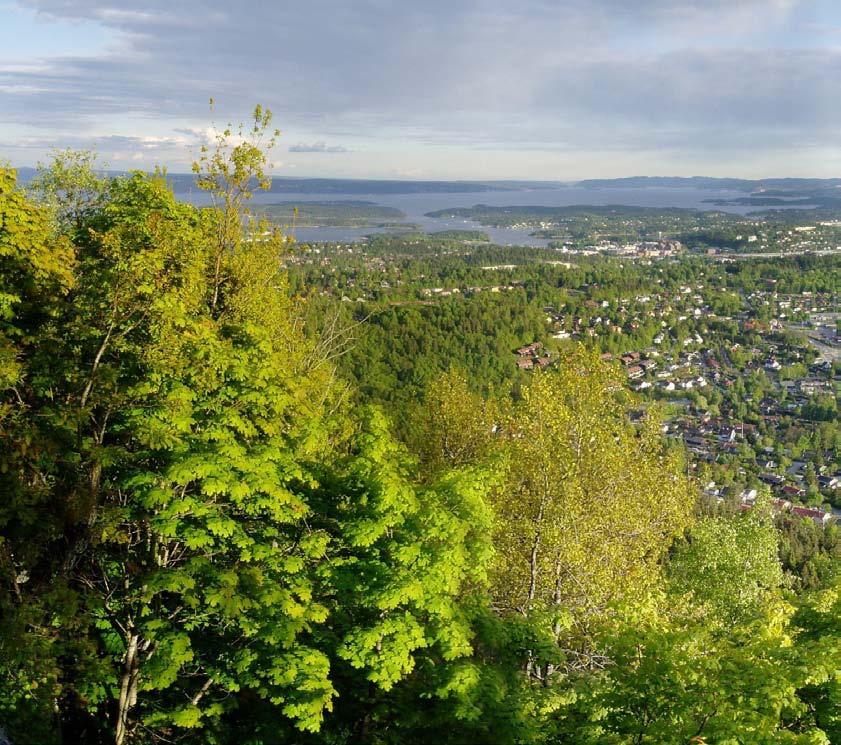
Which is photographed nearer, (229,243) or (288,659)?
(288,659)

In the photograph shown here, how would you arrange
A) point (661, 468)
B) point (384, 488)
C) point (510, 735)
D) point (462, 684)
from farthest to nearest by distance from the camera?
1. point (661, 468)
2. point (384, 488)
3. point (462, 684)
4. point (510, 735)

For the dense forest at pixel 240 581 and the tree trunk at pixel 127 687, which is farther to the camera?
the tree trunk at pixel 127 687

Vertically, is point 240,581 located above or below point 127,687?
above

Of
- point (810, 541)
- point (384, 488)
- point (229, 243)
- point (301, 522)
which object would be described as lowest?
point (810, 541)

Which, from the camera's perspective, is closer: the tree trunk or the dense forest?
the dense forest

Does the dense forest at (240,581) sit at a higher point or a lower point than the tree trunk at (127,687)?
higher

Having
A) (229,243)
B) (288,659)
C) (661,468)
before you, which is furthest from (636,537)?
(229,243)

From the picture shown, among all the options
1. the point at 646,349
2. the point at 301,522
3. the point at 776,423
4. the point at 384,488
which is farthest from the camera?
the point at 646,349

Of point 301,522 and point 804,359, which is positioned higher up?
point 301,522

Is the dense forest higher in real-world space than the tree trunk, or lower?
higher

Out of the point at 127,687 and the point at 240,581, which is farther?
the point at 127,687

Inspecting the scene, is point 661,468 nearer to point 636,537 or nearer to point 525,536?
point 636,537
